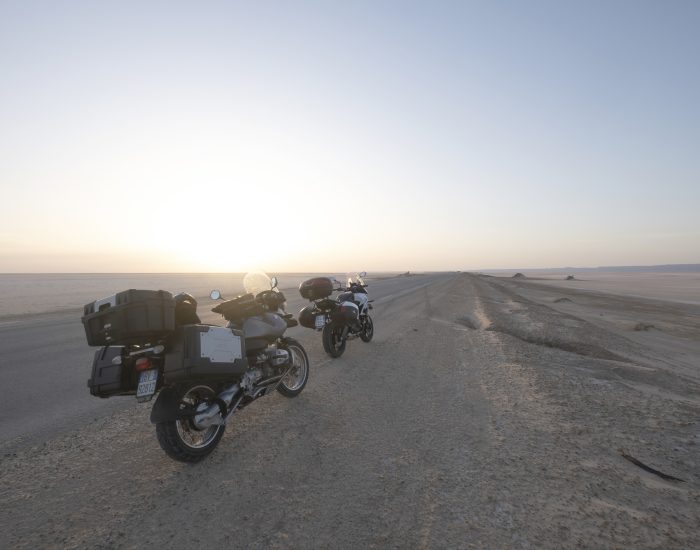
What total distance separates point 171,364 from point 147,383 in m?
0.26

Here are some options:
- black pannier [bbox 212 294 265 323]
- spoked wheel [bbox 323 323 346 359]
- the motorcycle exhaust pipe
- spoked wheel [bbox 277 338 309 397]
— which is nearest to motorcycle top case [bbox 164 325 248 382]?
the motorcycle exhaust pipe

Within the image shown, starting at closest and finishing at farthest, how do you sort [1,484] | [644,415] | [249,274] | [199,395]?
[1,484], [199,395], [644,415], [249,274]

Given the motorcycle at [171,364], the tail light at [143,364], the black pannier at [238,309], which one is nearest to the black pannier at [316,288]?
the black pannier at [238,309]

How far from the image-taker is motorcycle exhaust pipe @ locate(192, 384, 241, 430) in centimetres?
385

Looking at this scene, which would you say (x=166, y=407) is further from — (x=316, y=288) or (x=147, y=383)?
(x=316, y=288)

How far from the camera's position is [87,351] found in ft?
30.2

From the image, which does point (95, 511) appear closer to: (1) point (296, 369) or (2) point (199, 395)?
(2) point (199, 395)

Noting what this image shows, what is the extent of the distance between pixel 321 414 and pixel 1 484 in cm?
326

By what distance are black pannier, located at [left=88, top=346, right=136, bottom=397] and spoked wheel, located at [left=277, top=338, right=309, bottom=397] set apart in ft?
7.62

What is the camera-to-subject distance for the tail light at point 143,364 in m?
3.61

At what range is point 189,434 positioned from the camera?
4.03 metres

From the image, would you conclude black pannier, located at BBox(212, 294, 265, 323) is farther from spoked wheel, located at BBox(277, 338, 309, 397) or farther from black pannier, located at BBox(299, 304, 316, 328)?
black pannier, located at BBox(299, 304, 316, 328)

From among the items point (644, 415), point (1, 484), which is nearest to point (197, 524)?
point (1, 484)

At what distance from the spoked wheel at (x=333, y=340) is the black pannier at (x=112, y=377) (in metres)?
4.88
